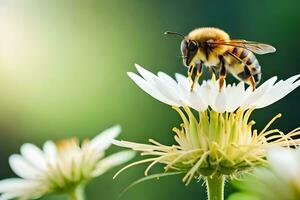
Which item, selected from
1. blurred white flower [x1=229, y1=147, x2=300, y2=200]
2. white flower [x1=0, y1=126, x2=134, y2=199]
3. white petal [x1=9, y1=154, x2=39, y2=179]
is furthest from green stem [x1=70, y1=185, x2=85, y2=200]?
blurred white flower [x1=229, y1=147, x2=300, y2=200]

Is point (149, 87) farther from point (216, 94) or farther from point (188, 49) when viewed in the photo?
point (188, 49)

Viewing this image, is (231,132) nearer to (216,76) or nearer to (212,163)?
(212,163)

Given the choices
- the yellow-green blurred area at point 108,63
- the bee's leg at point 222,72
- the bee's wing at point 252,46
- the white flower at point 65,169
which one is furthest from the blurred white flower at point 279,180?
the yellow-green blurred area at point 108,63

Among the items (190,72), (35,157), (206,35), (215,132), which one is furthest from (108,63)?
(215,132)

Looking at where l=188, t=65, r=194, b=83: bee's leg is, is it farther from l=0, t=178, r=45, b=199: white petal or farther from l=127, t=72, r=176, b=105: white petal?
l=0, t=178, r=45, b=199: white petal

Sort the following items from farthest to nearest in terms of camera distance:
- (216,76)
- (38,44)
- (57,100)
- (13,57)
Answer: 1. (38,44)
2. (13,57)
3. (57,100)
4. (216,76)

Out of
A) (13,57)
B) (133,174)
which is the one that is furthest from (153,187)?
(13,57)
